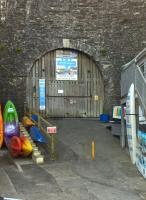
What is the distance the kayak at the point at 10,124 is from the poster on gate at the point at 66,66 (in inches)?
153

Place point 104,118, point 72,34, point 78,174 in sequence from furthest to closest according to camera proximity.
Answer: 1. point 72,34
2. point 104,118
3. point 78,174

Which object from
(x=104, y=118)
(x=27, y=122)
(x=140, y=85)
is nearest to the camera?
(x=140, y=85)

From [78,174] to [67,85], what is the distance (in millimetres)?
8396

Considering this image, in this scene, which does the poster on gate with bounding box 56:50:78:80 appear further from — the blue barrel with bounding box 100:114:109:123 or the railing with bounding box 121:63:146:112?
the railing with bounding box 121:63:146:112

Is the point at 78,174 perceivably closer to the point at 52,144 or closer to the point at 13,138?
the point at 52,144

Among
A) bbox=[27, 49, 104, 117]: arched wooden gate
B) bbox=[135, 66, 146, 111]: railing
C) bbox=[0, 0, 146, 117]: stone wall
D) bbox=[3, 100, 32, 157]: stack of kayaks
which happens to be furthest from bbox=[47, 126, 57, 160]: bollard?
bbox=[27, 49, 104, 117]: arched wooden gate

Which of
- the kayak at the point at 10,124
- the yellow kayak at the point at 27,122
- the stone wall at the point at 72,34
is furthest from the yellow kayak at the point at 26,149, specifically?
the stone wall at the point at 72,34

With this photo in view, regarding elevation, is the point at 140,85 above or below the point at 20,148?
above

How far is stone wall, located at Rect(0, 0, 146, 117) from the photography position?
2061 cm

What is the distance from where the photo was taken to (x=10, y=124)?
1722 cm

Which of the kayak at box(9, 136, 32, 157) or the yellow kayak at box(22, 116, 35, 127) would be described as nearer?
the kayak at box(9, 136, 32, 157)

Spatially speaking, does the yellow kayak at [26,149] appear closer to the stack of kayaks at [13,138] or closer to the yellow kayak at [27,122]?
the stack of kayaks at [13,138]

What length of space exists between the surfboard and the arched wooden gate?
5.90 meters

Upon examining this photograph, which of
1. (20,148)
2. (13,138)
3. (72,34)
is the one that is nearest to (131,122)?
(20,148)
